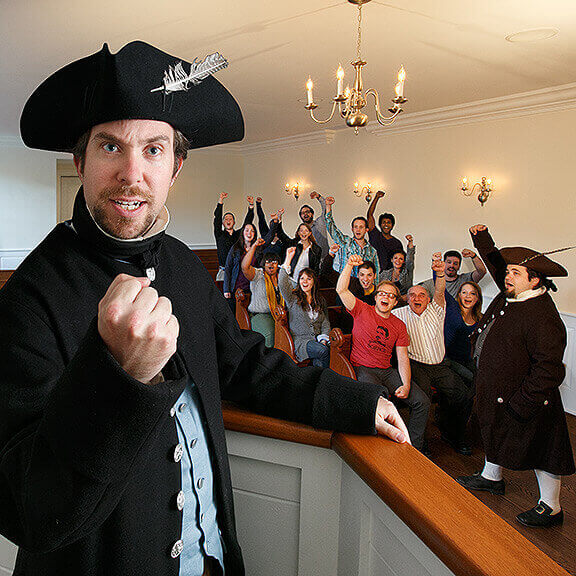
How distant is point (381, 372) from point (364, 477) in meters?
3.23

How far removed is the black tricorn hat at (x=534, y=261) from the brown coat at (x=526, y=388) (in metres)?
0.15

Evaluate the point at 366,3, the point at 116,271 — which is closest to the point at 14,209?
the point at 366,3

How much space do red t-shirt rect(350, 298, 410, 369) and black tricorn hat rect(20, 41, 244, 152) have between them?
10.7 ft

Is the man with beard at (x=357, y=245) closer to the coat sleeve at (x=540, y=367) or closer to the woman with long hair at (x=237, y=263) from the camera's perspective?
the woman with long hair at (x=237, y=263)

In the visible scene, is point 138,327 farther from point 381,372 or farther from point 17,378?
point 381,372

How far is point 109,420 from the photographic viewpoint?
64 cm

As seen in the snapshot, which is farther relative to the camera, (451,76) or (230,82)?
(230,82)

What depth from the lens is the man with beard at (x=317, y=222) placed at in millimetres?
7473

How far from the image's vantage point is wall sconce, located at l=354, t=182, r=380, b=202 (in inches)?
344

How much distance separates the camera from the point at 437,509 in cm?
81

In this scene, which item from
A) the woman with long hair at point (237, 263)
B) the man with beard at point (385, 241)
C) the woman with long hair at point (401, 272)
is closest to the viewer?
the woman with long hair at point (401, 272)

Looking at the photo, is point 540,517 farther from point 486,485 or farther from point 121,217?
point 121,217

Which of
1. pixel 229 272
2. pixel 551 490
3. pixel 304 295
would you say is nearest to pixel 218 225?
pixel 229 272

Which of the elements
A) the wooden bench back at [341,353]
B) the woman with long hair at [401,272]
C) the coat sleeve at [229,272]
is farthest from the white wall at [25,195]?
the wooden bench back at [341,353]
